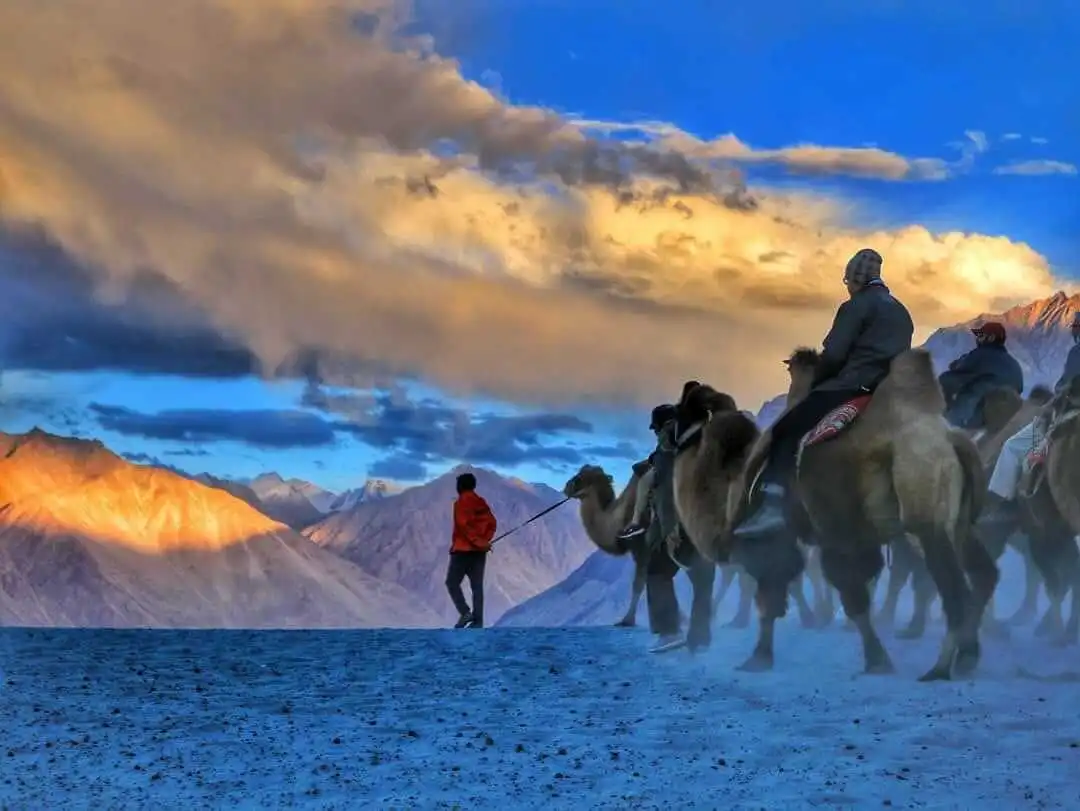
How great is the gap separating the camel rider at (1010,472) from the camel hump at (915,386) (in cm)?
227

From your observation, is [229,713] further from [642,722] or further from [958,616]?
[958,616]

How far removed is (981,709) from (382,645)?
8363 mm

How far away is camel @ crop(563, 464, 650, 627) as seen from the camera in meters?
20.6

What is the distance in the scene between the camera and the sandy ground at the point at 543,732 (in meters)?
9.40

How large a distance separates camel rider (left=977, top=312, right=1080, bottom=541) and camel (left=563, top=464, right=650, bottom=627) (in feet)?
15.7

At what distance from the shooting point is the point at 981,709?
11.0m

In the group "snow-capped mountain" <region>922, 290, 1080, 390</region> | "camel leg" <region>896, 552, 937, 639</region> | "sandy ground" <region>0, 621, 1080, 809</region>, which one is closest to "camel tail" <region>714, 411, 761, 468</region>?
"sandy ground" <region>0, 621, 1080, 809</region>

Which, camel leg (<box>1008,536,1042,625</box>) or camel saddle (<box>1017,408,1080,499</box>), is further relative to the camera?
camel leg (<box>1008,536,1042,625</box>)

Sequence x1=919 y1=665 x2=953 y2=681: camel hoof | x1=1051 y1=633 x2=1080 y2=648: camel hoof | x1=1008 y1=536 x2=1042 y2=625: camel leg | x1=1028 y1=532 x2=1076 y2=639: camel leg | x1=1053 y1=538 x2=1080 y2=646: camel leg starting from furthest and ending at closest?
x1=1008 y1=536 x2=1042 y2=625: camel leg → x1=1028 y1=532 x2=1076 y2=639: camel leg → x1=1053 y1=538 x2=1080 y2=646: camel leg → x1=1051 y1=633 x2=1080 y2=648: camel hoof → x1=919 y1=665 x2=953 y2=681: camel hoof

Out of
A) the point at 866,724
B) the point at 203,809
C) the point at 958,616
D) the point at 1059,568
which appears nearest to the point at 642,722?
the point at 866,724

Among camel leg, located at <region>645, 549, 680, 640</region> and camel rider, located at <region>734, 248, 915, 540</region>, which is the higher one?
camel rider, located at <region>734, 248, 915, 540</region>

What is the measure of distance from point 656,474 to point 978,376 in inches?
126

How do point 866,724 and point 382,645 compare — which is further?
point 382,645

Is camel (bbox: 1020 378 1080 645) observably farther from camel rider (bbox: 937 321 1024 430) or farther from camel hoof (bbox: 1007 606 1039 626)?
camel hoof (bbox: 1007 606 1039 626)
